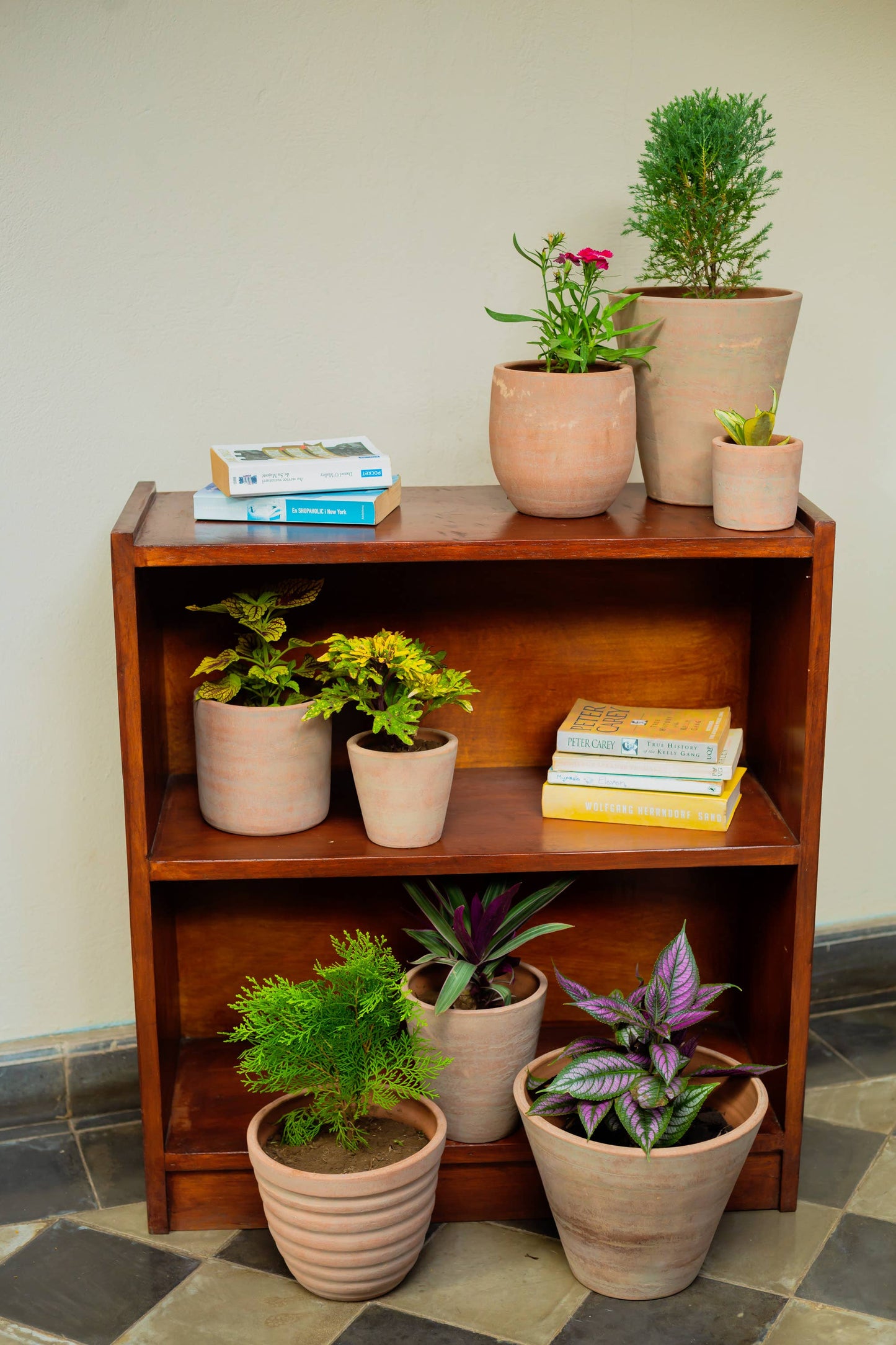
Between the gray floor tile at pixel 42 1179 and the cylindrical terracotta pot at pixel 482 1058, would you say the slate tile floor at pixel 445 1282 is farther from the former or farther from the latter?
the cylindrical terracotta pot at pixel 482 1058

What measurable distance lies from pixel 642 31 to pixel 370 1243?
1.98 metres

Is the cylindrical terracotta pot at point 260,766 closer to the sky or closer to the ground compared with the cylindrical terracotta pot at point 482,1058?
closer to the sky

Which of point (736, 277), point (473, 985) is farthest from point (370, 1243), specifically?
point (736, 277)

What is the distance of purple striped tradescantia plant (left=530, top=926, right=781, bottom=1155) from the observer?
1.79 metres

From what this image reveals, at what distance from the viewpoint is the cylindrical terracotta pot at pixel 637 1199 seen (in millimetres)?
1796

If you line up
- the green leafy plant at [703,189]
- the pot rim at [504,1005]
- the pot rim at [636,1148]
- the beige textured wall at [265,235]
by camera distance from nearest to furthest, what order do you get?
the pot rim at [636,1148] → the green leafy plant at [703,189] → the pot rim at [504,1005] → the beige textured wall at [265,235]

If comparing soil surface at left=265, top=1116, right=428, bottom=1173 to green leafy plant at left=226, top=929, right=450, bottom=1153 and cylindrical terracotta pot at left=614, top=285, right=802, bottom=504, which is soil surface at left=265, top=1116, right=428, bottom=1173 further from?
cylindrical terracotta pot at left=614, top=285, right=802, bottom=504

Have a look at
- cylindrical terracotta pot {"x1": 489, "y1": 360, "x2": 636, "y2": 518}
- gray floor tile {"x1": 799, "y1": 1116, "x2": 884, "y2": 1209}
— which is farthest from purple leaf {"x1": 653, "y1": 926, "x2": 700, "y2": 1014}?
cylindrical terracotta pot {"x1": 489, "y1": 360, "x2": 636, "y2": 518}

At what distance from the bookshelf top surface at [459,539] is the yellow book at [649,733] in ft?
1.01

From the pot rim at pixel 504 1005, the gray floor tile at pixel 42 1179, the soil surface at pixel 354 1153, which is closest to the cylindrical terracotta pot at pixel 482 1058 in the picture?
the pot rim at pixel 504 1005

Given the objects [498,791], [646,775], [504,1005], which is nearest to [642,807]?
[646,775]

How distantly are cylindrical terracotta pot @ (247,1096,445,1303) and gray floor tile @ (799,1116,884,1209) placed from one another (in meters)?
0.68

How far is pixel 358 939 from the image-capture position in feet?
7.32

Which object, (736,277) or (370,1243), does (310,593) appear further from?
(370,1243)
